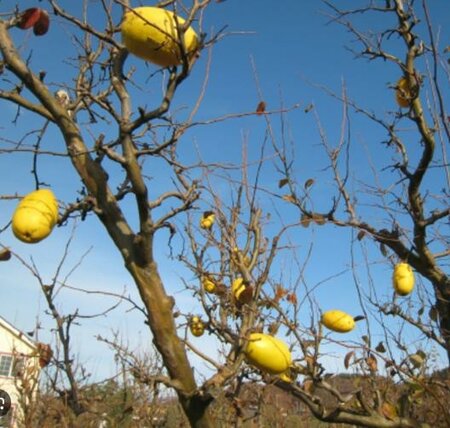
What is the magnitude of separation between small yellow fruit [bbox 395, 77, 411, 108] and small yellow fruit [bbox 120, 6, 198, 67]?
2829 millimetres

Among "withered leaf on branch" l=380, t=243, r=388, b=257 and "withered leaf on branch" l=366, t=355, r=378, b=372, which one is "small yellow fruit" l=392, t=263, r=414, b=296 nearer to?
"withered leaf on branch" l=380, t=243, r=388, b=257

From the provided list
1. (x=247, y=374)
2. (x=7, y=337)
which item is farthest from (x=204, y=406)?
(x=7, y=337)

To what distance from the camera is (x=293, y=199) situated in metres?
4.28

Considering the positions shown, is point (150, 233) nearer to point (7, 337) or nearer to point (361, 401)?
point (361, 401)

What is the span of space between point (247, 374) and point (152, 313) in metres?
2.48

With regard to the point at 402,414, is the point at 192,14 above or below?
above

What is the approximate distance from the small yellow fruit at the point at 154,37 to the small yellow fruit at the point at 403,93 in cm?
283

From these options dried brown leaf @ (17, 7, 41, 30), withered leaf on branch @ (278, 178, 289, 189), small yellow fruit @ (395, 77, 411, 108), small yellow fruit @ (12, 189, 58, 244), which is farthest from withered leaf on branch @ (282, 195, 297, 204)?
dried brown leaf @ (17, 7, 41, 30)

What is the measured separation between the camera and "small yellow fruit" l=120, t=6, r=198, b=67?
1574 millimetres

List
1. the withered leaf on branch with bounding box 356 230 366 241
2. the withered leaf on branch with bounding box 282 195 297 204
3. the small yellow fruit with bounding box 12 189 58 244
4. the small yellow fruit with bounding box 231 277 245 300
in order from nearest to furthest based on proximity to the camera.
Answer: the small yellow fruit with bounding box 12 189 58 244 < the small yellow fruit with bounding box 231 277 245 300 < the withered leaf on branch with bounding box 356 230 366 241 < the withered leaf on branch with bounding box 282 195 297 204

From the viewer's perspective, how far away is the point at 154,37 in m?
1.58

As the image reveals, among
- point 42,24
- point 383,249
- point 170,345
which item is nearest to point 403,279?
point 383,249

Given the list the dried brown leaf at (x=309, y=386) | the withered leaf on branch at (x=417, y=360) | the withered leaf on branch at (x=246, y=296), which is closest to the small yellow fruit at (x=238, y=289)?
the withered leaf on branch at (x=246, y=296)

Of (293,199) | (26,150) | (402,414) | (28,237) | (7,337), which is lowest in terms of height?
(402,414)
